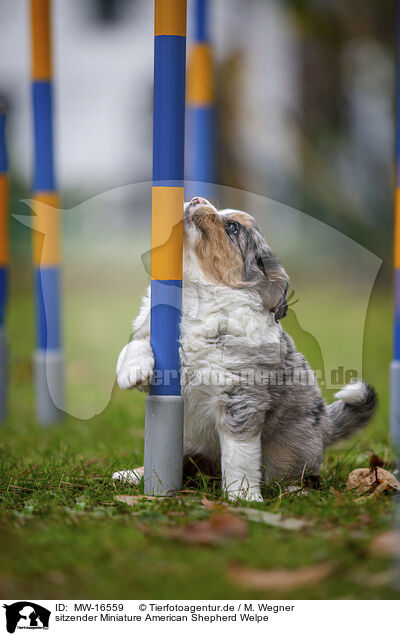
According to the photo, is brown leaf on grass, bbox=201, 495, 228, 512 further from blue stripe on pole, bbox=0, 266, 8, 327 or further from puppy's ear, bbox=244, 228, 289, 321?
blue stripe on pole, bbox=0, 266, 8, 327

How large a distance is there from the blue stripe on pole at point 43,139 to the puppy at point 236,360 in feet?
7.27

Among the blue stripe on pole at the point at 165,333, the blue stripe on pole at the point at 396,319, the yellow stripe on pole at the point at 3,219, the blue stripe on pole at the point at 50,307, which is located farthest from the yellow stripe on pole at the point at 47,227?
the blue stripe on pole at the point at 396,319

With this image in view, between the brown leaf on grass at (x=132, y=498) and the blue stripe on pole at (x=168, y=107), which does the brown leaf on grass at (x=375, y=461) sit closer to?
the brown leaf on grass at (x=132, y=498)

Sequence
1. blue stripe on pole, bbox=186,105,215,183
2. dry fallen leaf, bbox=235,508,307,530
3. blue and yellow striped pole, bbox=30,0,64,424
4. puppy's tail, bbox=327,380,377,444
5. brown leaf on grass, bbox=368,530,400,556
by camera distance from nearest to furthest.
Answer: brown leaf on grass, bbox=368,530,400,556 → dry fallen leaf, bbox=235,508,307,530 → puppy's tail, bbox=327,380,377,444 → blue and yellow striped pole, bbox=30,0,64,424 → blue stripe on pole, bbox=186,105,215,183

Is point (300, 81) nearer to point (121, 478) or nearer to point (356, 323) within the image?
point (356, 323)

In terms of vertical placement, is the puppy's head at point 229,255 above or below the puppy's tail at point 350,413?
above

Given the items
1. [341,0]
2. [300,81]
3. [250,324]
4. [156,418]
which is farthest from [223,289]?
[341,0]

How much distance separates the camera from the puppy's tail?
9.74ft

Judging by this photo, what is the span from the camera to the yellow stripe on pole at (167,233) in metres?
2.50

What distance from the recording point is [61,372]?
454 cm

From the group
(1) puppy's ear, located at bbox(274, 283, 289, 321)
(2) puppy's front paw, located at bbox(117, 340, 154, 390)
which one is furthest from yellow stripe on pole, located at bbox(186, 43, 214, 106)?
(2) puppy's front paw, located at bbox(117, 340, 154, 390)

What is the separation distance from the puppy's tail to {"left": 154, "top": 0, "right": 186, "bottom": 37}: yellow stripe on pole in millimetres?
1710

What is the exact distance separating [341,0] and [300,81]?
4.86 ft
